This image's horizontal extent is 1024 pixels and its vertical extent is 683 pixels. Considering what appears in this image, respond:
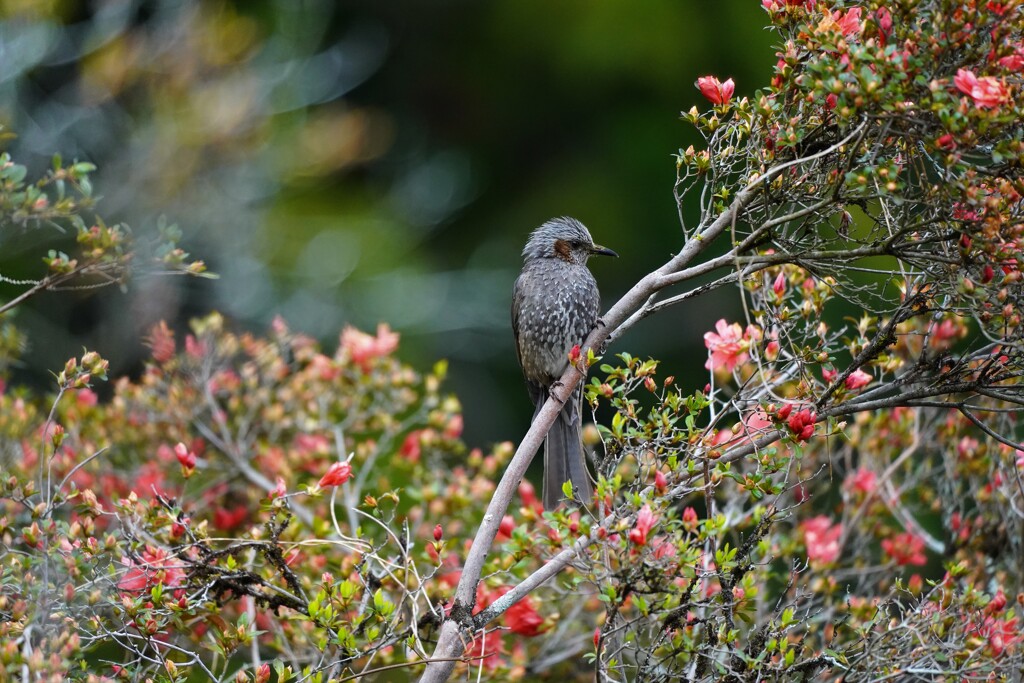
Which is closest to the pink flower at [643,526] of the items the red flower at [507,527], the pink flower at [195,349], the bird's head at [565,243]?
the red flower at [507,527]

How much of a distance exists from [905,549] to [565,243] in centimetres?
165

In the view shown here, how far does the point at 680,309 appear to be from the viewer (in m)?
9.34

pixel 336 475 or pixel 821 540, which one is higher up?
pixel 336 475

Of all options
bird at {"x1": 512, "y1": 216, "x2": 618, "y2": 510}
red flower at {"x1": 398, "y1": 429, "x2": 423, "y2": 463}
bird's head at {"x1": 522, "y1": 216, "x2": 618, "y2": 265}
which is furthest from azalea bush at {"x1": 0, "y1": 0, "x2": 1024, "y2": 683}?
bird's head at {"x1": 522, "y1": 216, "x2": 618, "y2": 265}

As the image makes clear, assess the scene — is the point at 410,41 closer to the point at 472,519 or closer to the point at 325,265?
the point at 325,265

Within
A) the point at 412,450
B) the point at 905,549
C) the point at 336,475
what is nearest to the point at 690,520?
the point at 336,475

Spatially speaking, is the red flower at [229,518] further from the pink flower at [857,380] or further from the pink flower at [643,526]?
the pink flower at [857,380]

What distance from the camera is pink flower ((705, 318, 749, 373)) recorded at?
9.63ft

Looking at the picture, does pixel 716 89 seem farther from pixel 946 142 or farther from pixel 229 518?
pixel 229 518

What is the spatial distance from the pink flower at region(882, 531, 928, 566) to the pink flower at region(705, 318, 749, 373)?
104cm

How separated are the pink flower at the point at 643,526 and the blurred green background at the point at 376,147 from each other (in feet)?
12.3

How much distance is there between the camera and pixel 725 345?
2939 millimetres

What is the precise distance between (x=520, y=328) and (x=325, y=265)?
4002 millimetres

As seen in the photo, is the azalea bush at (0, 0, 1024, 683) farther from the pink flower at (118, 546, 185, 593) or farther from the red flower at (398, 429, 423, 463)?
the red flower at (398, 429, 423, 463)
